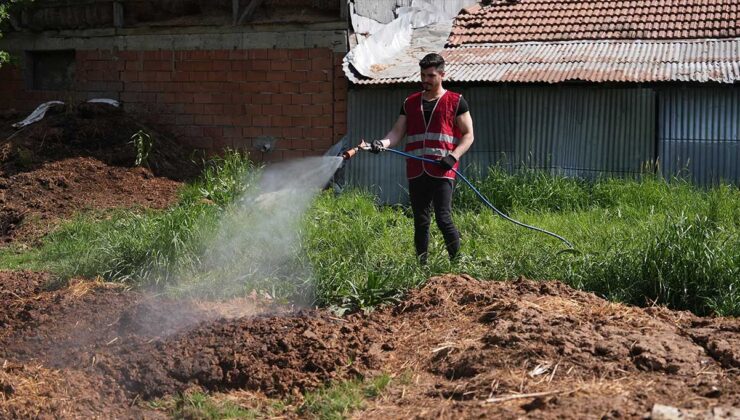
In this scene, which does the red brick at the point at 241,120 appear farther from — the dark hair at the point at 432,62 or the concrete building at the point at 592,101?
the dark hair at the point at 432,62

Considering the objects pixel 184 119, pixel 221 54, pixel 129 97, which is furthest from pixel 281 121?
pixel 129 97

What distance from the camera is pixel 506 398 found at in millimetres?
4539

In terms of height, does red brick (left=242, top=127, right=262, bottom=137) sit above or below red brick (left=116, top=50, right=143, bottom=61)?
below

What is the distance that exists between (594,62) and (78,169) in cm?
725

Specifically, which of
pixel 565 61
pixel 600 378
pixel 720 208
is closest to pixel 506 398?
pixel 600 378

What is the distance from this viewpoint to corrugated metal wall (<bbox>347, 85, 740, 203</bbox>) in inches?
448

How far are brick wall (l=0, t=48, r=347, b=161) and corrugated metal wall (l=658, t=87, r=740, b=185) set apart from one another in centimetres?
447

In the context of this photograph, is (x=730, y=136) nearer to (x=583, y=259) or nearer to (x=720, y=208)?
(x=720, y=208)

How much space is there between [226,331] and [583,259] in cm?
321

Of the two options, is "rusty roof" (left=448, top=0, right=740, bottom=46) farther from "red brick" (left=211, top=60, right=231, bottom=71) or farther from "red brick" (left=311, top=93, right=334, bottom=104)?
"red brick" (left=211, top=60, right=231, bottom=71)

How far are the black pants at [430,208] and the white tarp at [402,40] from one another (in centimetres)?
475

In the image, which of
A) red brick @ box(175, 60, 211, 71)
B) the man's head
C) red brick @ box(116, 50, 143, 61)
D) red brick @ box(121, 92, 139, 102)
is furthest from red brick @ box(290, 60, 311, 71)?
the man's head

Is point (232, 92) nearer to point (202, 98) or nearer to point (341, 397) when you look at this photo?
point (202, 98)

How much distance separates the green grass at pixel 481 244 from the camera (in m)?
6.80
